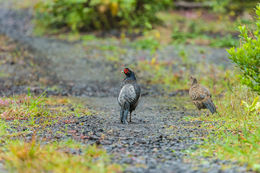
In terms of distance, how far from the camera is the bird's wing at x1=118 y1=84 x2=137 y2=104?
19.4ft

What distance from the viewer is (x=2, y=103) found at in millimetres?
6465

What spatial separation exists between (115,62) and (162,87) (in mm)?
2555

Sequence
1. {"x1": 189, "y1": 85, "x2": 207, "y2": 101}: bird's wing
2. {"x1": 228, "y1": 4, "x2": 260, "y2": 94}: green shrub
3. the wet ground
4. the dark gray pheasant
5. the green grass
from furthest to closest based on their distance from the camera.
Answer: the green grass → {"x1": 189, "y1": 85, "x2": 207, "y2": 101}: bird's wing → the dark gray pheasant → {"x1": 228, "y1": 4, "x2": 260, "y2": 94}: green shrub → the wet ground

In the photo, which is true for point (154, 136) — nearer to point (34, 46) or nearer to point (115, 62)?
point (115, 62)

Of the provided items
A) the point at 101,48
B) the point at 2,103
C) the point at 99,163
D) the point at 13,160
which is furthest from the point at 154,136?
the point at 101,48

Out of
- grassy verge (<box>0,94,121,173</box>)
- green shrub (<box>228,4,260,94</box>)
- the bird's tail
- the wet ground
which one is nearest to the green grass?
the wet ground

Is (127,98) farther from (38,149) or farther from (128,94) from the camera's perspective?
(38,149)

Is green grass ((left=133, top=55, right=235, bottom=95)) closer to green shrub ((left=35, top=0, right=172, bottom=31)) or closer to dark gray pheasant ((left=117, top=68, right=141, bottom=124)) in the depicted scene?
dark gray pheasant ((left=117, top=68, right=141, bottom=124))

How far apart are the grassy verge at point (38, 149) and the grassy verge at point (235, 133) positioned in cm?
128

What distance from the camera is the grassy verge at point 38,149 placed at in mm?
3467

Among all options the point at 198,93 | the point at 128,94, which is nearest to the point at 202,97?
the point at 198,93

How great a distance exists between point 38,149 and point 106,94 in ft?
18.7

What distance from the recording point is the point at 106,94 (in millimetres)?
9578

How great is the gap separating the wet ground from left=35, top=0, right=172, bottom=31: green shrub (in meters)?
1.59
